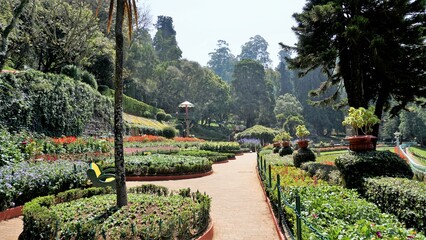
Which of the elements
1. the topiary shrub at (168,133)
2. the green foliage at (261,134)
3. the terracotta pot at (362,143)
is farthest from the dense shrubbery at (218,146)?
the terracotta pot at (362,143)

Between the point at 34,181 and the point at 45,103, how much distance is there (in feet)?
35.9

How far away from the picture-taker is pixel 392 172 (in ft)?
24.2

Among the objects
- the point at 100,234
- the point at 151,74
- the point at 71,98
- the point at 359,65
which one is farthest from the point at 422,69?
the point at 151,74

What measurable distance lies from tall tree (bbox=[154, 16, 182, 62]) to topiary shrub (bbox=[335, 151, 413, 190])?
61.8 meters

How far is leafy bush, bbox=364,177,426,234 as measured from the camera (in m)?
5.07

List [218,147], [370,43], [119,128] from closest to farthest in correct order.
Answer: [119,128] → [370,43] → [218,147]

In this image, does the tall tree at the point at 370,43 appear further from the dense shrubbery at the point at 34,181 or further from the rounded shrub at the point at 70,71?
the rounded shrub at the point at 70,71

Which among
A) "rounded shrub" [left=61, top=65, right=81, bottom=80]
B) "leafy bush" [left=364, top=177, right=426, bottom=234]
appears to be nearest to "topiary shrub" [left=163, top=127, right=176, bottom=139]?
"rounded shrub" [left=61, top=65, right=81, bottom=80]

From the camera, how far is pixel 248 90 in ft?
207

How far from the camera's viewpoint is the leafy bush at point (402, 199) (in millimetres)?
5066

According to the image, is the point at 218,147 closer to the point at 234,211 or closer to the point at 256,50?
the point at 234,211

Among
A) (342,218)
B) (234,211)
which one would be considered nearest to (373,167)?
(342,218)

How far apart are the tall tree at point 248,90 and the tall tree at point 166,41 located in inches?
559

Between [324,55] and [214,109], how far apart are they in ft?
150
